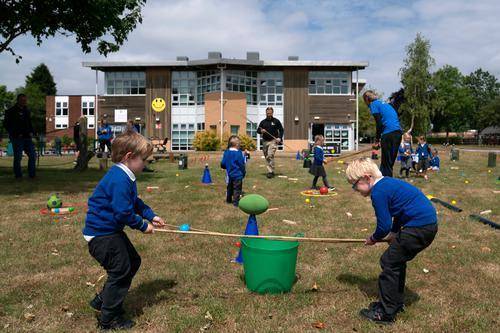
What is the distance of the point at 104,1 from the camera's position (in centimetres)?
1302

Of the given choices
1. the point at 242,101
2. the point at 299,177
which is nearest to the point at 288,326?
the point at 299,177

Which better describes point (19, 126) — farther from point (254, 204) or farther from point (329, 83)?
point (329, 83)

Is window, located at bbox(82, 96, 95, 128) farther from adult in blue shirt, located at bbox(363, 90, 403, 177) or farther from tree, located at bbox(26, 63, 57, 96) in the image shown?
adult in blue shirt, located at bbox(363, 90, 403, 177)

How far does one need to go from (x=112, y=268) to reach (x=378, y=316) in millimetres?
2568

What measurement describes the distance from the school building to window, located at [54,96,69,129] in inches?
880

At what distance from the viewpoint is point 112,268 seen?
3734 millimetres

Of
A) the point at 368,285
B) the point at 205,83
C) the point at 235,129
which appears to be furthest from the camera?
the point at 205,83

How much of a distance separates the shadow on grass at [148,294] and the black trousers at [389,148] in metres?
6.07

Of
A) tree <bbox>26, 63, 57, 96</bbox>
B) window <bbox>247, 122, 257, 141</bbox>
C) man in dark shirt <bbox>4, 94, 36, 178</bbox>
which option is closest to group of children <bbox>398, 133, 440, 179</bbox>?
man in dark shirt <bbox>4, 94, 36, 178</bbox>

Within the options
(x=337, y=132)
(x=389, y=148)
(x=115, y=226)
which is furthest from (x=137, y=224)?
(x=337, y=132)

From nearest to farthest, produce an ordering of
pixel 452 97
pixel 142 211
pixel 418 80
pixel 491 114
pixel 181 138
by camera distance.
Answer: pixel 142 211
pixel 181 138
pixel 418 80
pixel 491 114
pixel 452 97

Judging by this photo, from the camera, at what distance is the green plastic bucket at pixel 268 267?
434 cm

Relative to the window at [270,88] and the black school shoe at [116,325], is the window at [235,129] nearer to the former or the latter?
the window at [270,88]

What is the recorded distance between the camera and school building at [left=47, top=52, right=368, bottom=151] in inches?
1553
